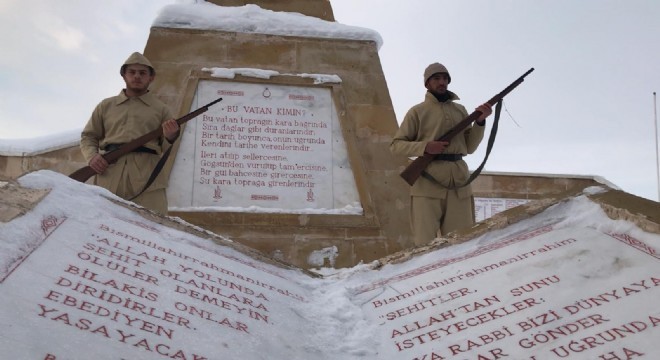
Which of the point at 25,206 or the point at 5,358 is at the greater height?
the point at 25,206

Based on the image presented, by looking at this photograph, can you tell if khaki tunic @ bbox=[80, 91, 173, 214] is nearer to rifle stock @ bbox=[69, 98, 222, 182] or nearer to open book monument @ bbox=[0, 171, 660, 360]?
rifle stock @ bbox=[69, 98, 222, 182]

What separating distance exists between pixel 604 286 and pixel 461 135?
245 cm

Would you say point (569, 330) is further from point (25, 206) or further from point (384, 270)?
point (25, 206)

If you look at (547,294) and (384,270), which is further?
(384,270)

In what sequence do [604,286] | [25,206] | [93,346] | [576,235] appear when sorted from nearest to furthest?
[93,346]
[604,286]
[25,206]
[576,235]

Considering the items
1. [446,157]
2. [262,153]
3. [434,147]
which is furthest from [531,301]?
[262,153]

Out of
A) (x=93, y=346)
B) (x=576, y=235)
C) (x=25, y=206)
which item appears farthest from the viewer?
(x=576, y=235)

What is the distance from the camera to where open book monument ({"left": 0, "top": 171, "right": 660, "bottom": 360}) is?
1553 mm

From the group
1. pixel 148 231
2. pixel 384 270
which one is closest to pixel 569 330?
pixel 384 270

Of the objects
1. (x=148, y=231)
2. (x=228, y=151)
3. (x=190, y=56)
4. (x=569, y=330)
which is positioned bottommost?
(x=569, y=330)

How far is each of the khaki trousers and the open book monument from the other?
146cm

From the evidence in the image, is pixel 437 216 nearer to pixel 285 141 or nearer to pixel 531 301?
pixel 285 141

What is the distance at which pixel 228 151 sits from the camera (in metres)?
5.15

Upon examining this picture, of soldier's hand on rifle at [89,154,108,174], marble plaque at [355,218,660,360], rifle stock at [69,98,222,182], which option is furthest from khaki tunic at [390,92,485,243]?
soldier's hand on rifle at [89,154,108,174]
